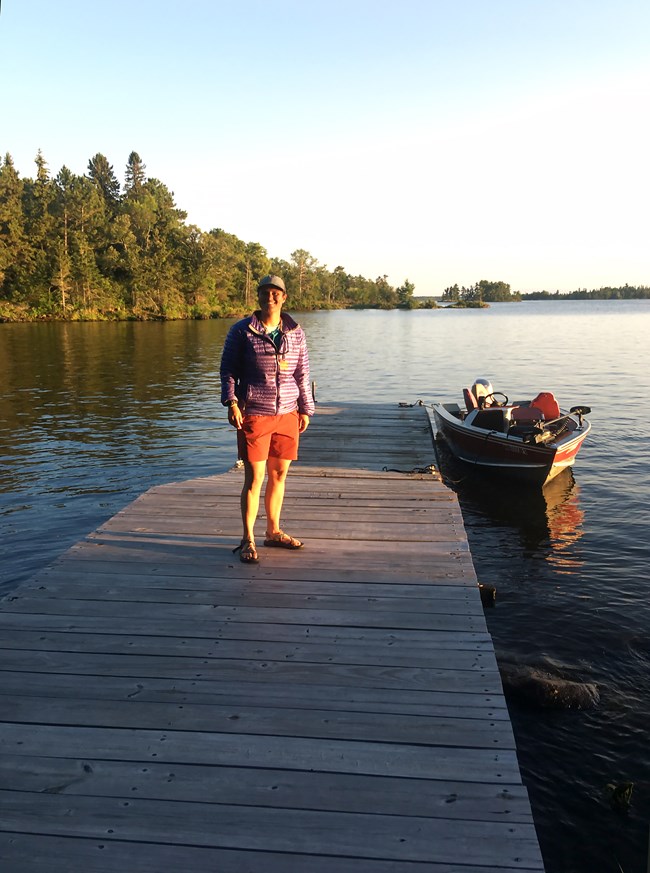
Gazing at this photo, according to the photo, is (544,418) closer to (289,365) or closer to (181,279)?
(289,365)

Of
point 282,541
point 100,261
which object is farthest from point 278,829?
point 100,261

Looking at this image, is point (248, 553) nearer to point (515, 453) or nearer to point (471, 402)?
point (515, 453)

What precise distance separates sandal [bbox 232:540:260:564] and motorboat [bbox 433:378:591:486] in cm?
741

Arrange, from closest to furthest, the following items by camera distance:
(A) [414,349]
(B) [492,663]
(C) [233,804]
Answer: (C) [233,804] < (B) [492,663] < (A) [414,349]

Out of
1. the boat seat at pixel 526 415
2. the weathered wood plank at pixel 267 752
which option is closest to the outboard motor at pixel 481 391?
the boat seat at pixel 526 415

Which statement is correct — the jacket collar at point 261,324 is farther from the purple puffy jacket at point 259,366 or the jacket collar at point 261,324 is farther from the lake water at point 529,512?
the lake water at point 529,512

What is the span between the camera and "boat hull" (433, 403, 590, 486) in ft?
36.6

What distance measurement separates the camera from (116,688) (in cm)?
340

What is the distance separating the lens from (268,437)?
497 centimetres

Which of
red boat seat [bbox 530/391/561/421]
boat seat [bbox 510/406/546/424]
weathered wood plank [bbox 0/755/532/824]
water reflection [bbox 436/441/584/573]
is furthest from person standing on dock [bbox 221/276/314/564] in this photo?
red boat seat [bbox 530/391/561/421]

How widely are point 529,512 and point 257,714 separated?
866 cm

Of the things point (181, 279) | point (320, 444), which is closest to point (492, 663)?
point (320, 444)

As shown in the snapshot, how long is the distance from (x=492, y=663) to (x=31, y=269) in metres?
68.4

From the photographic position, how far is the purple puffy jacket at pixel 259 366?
15.5 feet
